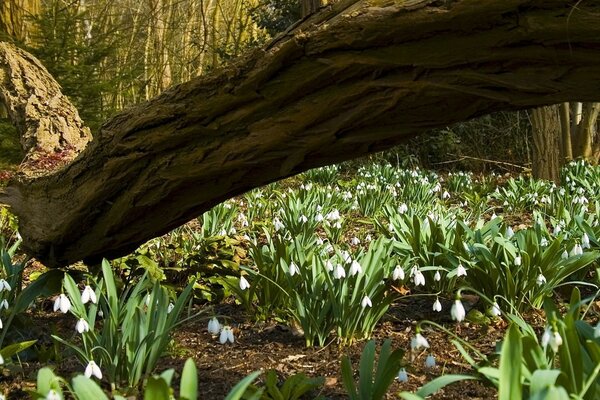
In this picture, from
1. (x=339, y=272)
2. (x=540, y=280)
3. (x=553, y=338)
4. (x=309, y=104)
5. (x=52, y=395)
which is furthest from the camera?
(x=540, y=280)

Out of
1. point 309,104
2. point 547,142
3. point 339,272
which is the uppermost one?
point 309,104

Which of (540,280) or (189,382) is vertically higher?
(189,382)

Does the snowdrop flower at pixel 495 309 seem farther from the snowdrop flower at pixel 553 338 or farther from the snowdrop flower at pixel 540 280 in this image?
the snowdrop flower at pixel 553 338

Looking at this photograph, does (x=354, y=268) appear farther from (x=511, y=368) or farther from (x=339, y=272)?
(x=511, y=368)

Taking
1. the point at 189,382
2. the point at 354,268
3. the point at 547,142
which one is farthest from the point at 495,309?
the point at 547,142

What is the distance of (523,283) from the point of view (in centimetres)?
313

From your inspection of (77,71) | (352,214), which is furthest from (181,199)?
(77,71)

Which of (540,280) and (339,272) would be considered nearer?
(339,272)

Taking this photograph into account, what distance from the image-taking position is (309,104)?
231 centimetres

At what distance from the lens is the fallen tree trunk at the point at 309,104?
5.88ft

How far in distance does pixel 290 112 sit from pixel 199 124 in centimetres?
46

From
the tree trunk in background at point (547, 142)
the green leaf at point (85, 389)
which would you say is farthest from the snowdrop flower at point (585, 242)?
the tree trunk in background at point (547, 142)

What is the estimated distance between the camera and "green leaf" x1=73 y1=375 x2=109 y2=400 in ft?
4.74

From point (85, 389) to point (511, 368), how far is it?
3.16ft
